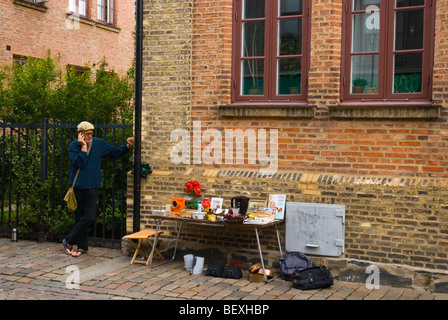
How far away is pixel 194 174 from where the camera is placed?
8.29m

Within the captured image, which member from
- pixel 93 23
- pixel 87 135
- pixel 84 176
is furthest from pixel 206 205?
pixel 93 23

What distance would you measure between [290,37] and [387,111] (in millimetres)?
1682

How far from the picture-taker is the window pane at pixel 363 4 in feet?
24.2

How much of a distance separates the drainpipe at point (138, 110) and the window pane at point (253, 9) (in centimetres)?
158

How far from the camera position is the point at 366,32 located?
24.4 feet

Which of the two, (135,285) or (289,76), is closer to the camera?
(135,285)

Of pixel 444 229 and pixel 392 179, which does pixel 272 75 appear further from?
pixel 444 229

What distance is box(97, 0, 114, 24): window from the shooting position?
19.2 meters

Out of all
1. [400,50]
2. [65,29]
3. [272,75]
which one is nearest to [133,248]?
[272,75]

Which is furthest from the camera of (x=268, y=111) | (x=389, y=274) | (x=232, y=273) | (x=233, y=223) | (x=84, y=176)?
(x=84, y=176)

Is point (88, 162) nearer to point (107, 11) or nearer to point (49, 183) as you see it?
point (49, 183)

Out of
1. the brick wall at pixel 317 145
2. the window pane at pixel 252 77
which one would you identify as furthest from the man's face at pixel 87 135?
the window pane at pixel 252 77

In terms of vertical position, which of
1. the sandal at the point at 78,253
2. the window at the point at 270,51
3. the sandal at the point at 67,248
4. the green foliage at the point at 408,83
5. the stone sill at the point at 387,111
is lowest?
the sandal at the point at 78,253

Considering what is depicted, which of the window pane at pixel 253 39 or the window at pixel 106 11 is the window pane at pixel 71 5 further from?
the window pane at pixel 253 39
